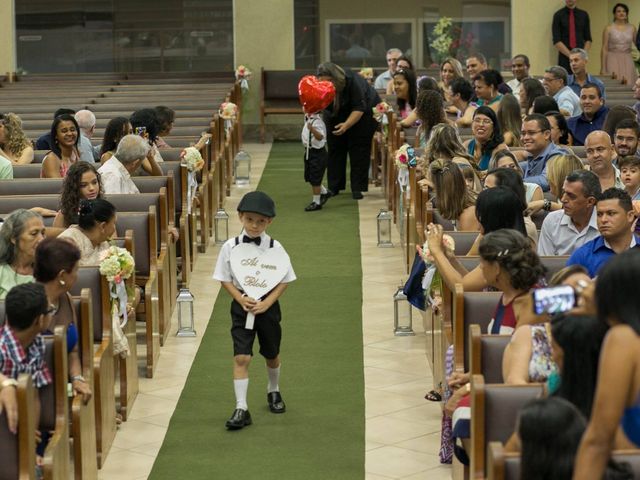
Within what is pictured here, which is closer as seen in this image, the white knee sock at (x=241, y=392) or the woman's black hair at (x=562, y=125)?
the white knee sock at (x=241, y=392)

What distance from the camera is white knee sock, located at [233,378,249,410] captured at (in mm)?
6965

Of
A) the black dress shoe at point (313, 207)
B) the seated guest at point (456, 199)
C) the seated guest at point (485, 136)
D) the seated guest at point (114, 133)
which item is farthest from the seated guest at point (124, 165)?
the black dress shoe at point (313, 207)

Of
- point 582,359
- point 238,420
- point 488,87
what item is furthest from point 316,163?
point 582,359

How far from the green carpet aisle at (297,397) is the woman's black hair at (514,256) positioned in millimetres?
1557

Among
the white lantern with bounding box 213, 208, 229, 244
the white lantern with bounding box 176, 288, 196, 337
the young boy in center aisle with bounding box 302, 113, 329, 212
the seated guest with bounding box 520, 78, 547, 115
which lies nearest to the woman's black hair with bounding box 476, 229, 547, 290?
the white lantern with bounding box 176, 288, 196, 337

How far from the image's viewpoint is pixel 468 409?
533cm

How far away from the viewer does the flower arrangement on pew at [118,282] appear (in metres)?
6.74

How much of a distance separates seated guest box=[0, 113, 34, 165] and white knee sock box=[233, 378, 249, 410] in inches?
155

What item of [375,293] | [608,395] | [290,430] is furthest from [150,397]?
[608,395]

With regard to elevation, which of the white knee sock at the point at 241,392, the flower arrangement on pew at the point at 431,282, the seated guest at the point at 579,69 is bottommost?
the white knee sock at the point at 241,392

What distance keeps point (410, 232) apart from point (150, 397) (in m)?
3.02

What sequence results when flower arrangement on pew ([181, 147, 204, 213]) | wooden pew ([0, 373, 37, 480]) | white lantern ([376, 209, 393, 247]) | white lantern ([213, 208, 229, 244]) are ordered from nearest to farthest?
wooden pew ([0, 373, 37, 480])
flower arrangement on pew ([181, 147, 204, 213])
white lantern ([376, 209, 393, 247])
white lantern ([213, 208, 229, 244])

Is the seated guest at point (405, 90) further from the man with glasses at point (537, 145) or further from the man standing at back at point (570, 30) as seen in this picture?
the man standing at back at point (570, 30)

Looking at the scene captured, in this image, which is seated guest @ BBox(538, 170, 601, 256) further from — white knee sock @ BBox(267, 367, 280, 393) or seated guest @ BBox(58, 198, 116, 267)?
seated guest @ BBox(58, 198, 116, 267)
